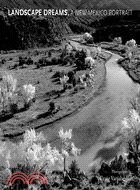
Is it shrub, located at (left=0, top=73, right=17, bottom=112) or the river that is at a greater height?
shrub, located at (left=0, top=73, right=17, bottom=112)

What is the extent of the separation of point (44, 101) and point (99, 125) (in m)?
18.9

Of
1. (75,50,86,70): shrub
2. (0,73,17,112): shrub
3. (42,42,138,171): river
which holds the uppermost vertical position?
(75,50,86,70): shrub

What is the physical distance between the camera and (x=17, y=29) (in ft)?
490

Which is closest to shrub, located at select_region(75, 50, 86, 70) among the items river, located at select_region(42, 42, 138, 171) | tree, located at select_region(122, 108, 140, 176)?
river, located at select_region(42, 42, 138, 171)

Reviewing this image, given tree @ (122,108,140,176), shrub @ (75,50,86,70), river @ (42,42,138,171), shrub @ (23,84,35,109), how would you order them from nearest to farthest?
tree @ (122,108,140,176) → river @ (42,42,138,171) → shrub @ (23,84,35,109) → shrub @ (75,50,86,70)

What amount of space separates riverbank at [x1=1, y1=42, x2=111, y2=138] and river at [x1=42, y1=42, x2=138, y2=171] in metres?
1.99

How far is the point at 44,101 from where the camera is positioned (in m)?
62.8

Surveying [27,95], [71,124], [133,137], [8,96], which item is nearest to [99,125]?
[71,124]

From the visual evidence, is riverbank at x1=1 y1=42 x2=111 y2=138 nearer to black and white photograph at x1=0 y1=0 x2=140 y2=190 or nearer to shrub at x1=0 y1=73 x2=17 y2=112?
black and white photograph at x1=0 y1=0 x2=140 y2=190

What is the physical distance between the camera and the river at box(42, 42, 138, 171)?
137ft

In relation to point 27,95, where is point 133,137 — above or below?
below

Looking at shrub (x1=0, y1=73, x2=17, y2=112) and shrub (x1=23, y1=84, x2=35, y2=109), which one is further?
shrub (x1=23, y1=84, x2=35, y2=109)

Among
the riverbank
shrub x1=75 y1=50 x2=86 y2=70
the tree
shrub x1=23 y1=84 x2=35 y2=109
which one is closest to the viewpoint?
the tree

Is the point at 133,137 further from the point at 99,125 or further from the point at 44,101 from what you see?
the point at 44,101
